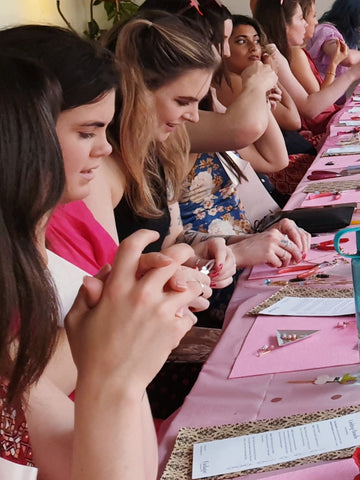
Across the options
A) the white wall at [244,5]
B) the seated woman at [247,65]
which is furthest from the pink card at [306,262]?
the white wall at [244,5]

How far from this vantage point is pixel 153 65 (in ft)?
5.74

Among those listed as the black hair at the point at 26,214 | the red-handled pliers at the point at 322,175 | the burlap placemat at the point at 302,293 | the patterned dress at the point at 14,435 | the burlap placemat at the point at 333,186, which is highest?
the black hair at the point at 26,214

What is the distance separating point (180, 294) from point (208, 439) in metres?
0.26

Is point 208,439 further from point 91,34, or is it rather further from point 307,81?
point 91,34

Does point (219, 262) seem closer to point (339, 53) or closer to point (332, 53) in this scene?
point (339, 53)

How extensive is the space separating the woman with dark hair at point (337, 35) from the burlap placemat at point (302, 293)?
3.21 meters

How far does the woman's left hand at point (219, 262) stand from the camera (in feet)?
4.96

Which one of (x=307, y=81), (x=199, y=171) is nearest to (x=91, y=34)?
(x=307, y=81)

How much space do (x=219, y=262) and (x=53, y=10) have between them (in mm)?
3920

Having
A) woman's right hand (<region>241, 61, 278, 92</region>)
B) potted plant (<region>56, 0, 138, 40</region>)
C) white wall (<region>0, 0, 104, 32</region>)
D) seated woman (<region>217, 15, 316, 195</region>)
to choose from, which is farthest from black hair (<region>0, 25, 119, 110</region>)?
potted plant (<region>56, 0, 138, 40</region>)

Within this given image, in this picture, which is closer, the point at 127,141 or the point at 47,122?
the point at 47,122

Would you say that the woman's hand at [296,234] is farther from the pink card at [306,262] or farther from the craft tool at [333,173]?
the craft tool at [333,173]

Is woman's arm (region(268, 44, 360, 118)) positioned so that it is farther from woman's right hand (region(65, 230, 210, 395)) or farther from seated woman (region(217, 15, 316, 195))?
woman's right hand (region(65, 230, 210, 395))

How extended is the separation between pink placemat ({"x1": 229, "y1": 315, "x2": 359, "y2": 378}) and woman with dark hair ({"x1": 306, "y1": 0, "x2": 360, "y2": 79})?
3.39 m
